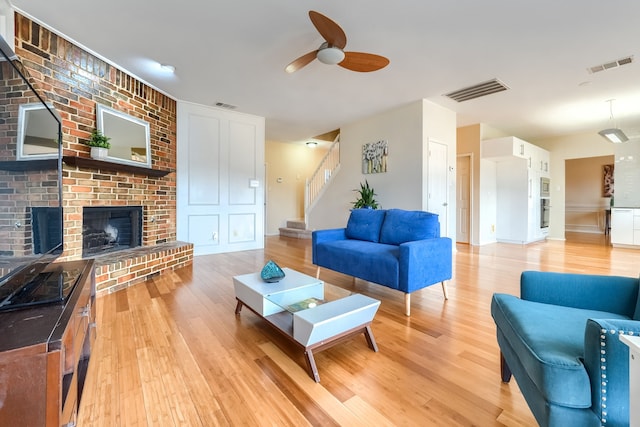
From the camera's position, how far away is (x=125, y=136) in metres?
3.58

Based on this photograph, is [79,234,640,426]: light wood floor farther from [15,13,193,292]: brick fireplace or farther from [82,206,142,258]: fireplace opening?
[82,206,142,258]: fireplace opening

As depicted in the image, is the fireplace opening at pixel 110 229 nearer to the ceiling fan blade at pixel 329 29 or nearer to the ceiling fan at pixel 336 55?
the ceiling fan at pixel 336 55

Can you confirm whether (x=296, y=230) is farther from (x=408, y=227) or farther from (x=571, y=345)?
(x=571, y=345)

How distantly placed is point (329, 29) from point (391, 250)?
6.61ft

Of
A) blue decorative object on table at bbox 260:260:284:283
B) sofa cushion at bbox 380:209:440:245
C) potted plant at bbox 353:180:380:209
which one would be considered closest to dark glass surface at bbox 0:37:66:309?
blue decorative object on table at bbox 260:260:284:283

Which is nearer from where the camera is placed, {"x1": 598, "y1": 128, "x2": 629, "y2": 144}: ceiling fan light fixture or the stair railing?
{"x1": 598, "y1": 128, "x2": 629, "y2": 144}: ceiling fan light fixture

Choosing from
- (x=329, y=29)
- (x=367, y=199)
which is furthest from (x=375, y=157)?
(x=329, y=29)

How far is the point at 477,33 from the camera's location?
274cm

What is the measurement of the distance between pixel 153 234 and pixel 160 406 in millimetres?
3314

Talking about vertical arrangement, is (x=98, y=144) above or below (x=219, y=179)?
above

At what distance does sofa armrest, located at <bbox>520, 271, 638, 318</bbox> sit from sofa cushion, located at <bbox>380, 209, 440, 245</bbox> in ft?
4.11

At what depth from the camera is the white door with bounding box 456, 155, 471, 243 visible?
6.43 metres

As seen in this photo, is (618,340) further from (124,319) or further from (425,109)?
(425,109)

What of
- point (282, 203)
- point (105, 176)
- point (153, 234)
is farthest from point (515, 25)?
point (282, 203)
